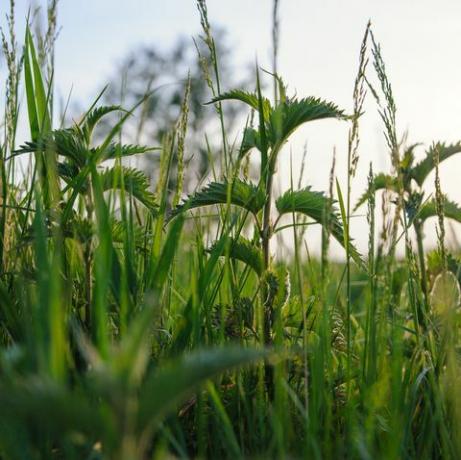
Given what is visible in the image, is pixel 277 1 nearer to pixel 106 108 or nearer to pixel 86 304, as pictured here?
pixel 106 108

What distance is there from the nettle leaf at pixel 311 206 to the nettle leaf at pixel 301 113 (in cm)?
17

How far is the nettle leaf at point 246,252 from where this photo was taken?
6.58 feet

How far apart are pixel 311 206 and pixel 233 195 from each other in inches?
9.0

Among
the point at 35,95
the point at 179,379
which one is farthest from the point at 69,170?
the point at 179,379

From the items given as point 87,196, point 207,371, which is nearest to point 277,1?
point 87,196

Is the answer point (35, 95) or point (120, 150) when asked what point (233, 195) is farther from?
point (35, 95)

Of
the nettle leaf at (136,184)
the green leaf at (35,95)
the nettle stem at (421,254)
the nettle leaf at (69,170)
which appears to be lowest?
the nettle stem at (421,254)

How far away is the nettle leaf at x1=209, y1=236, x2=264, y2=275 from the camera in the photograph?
2.01 metres

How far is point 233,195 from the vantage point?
2.02 meters

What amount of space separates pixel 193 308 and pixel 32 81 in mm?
1113

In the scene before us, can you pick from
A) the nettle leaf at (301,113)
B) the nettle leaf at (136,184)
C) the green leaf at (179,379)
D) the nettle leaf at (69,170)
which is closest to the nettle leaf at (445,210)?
the nettle leaf at (301,113)

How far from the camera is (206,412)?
5.89 feet

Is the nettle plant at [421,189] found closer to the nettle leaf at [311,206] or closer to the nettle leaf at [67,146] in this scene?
the nettle leaf at [311,206]

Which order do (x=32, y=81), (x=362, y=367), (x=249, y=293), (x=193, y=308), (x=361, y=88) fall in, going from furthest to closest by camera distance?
(x=249, y=293), (x=32, y=81), (x=361, y=88), (x=362, y=367), (x=193, y=308)
